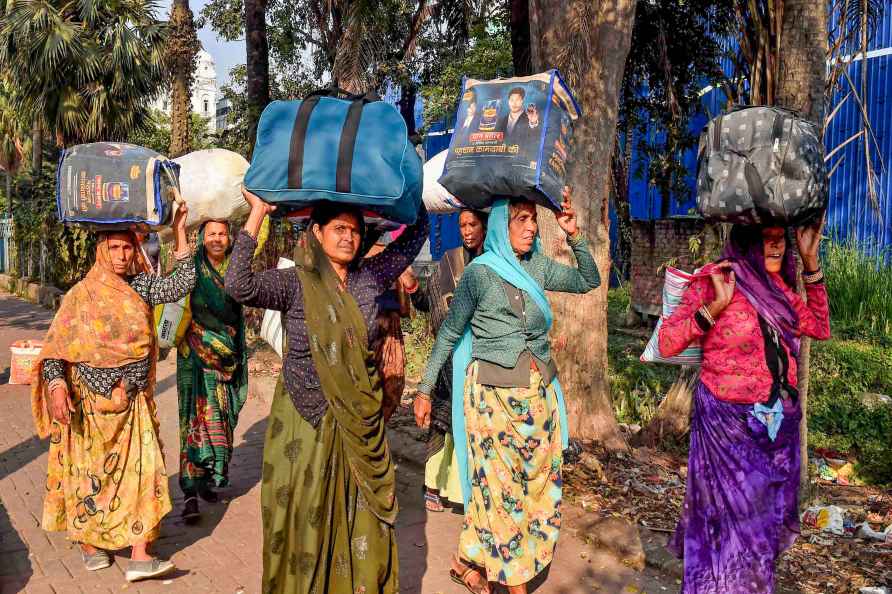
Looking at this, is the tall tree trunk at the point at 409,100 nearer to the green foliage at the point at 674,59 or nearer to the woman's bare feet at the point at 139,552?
the green foliage at the point at 674,59

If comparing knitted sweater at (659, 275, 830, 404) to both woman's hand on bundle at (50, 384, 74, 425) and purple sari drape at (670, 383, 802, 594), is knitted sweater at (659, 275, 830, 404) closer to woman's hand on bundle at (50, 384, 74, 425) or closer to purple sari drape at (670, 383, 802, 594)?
purple sari drape at (670, 383, 802, 594)

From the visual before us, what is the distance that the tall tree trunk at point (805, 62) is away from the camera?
14.8 ft

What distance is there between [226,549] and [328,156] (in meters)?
2.66

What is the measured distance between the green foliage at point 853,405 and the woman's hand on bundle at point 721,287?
3167 mm

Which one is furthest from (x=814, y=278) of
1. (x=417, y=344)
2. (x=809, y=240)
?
(x=417, y=344)

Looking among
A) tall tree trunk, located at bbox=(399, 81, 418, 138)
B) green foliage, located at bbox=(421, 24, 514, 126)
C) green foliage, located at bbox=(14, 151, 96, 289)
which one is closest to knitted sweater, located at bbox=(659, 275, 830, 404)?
green foliage, located at bbox=(421, 24, 514, 126)

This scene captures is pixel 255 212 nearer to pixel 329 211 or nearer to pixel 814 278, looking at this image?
pixel 329 211

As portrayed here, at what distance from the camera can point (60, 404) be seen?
4008 mm

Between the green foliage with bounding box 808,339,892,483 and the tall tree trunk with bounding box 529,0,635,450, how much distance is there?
74.4 inches

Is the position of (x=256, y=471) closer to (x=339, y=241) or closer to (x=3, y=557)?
(x=3, y=557)

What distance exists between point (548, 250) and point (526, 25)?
2.91 metres

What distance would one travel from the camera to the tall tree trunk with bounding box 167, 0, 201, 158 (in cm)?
1264

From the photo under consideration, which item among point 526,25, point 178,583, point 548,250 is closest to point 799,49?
point 548,250

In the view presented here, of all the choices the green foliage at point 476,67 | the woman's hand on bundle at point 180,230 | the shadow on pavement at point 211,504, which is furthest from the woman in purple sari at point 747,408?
the green foliage at point 476,67
